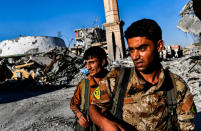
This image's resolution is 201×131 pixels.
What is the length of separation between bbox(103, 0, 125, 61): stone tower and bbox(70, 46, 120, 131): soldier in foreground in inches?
339

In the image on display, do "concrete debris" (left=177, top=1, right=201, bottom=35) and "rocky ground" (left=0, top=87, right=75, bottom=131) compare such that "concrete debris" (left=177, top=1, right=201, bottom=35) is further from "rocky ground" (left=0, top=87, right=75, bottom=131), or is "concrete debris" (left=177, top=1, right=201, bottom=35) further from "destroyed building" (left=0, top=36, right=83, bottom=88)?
"destroyed building" (left=0, top=36, right=83, bottom=88)

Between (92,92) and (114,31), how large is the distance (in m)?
9.46

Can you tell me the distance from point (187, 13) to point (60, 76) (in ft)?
26.2

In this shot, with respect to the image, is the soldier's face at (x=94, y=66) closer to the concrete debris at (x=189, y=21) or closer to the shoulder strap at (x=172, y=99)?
the shoulder strap at (x=172, y=99)

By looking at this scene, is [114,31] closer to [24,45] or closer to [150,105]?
[150,105]

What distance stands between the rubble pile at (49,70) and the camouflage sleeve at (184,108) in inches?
340

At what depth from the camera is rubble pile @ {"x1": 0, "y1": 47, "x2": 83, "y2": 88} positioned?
9.68m

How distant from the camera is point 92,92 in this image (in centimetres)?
168

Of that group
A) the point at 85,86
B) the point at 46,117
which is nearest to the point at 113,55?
the point at 46,117

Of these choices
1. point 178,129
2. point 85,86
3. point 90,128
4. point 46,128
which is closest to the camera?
point 178,129

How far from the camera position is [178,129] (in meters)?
0.96

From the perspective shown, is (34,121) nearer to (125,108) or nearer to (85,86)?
(85,86)

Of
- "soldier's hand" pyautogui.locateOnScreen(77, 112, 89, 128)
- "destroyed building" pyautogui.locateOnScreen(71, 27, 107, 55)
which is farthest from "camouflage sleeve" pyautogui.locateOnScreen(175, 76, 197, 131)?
"destroyed building" pyautogui.locateOnScreen(71, 27, 107, 55)

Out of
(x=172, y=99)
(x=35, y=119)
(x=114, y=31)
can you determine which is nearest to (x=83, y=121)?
(x=172, y=99)
